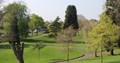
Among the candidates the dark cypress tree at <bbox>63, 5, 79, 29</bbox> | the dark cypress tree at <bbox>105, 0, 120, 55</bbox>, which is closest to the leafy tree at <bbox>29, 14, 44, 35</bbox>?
the dark cypress tree at <bbox>63, 5, 79, 29</bbox>

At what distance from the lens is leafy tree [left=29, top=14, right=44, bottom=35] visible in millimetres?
117312

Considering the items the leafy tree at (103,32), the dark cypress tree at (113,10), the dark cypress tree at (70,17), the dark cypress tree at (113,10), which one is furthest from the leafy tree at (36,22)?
the leafy tree at (103,32)

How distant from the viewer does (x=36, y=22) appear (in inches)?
4692

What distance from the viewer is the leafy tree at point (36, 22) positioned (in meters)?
117

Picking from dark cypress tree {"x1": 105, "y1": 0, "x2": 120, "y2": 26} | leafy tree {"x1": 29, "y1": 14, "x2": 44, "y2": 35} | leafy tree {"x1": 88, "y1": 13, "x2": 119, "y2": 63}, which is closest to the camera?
leafy tree {"x1": 88, "y1": 13, "x2": 119, "y2": 63}

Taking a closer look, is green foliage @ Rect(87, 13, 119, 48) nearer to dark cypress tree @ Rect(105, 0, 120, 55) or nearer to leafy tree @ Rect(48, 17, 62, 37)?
dark cypress tree @ Rect(105, 0, 120, 55)

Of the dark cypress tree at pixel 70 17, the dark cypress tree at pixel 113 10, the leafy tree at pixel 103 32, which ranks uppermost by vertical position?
the dark cypress tree at pixel 70 17

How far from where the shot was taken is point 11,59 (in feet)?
191

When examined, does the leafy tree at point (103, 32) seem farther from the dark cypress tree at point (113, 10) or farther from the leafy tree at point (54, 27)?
the leafy tree at point (54, 27)

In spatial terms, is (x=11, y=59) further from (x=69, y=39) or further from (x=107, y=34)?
(x=107, y=34)

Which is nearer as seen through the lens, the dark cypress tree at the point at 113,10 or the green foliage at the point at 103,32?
the green foliage at the point at 103,32

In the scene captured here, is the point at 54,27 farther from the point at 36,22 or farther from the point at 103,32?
the point at 103,32

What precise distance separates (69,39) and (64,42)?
134 cm

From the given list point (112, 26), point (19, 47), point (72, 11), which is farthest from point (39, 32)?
point (19, 47)
